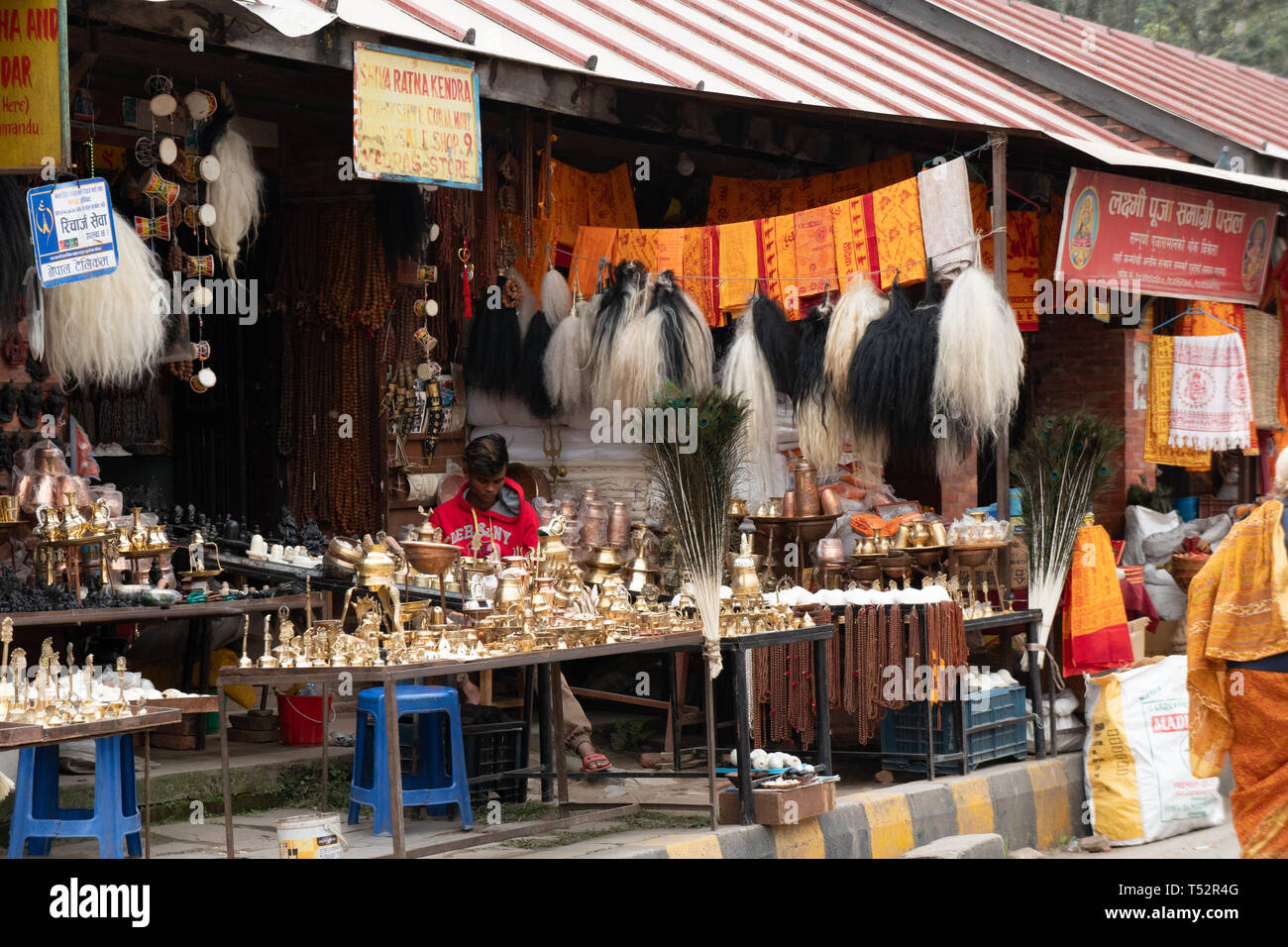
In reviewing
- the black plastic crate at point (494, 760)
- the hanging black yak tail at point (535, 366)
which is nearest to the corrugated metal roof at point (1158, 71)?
the hanging black yak tail at point (535, 366)

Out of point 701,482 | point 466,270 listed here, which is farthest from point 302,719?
point 466,270

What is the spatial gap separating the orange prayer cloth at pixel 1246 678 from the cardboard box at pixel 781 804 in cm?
151

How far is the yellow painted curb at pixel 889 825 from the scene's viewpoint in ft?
23.7

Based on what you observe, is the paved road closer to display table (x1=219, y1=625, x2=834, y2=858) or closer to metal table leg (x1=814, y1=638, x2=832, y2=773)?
metal table leg (x1=814, y1=638, x2=832, y2=773)

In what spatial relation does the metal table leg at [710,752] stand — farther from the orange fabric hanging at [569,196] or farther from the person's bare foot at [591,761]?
the orange fabric hanging at [569,196]

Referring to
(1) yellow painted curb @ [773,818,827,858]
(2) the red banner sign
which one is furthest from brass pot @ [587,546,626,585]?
(2) the red banner sign

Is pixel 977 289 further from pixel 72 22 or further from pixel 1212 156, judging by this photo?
pixel 72 22

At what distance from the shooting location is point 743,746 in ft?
21.8

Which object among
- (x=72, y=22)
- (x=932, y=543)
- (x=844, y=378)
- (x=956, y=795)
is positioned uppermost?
(x=72, y=22)

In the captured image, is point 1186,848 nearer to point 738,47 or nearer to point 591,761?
point 591,761

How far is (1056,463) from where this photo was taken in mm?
8867
